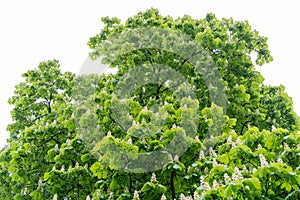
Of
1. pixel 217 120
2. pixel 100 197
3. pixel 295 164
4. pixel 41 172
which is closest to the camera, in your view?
pixel 295 164

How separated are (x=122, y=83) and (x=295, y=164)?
7298 millimetres

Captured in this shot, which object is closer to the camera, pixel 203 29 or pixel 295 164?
pixel 295 164

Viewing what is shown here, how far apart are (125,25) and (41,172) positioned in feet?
24.7

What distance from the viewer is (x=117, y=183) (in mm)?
7980

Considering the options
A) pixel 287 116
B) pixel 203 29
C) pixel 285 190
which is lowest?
pixel 285 190

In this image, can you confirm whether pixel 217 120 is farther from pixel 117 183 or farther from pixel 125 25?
pixel 125 25

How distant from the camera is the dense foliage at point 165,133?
21.2 feet

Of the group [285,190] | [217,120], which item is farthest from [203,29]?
[285,190]

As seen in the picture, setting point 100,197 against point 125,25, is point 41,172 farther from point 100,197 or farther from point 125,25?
point 125,25

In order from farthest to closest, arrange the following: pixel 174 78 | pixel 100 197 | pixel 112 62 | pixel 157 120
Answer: pixel 112 62
pixel 174 78
pixel 157 120
pixel 100 197

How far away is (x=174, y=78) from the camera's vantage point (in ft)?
42.2

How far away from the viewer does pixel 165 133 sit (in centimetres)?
789

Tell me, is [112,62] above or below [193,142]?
above

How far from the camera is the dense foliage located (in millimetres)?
6453
